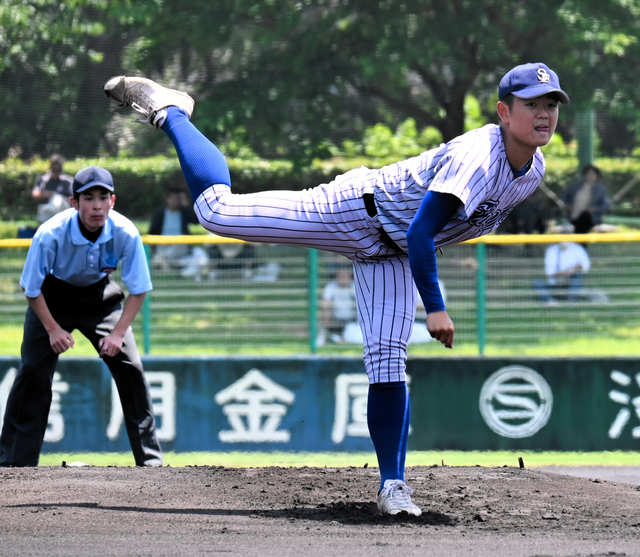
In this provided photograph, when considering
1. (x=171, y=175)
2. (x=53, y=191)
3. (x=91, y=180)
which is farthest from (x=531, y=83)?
(x=171, y=175)

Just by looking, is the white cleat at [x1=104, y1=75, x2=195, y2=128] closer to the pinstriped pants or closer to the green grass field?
the pinstriped pants

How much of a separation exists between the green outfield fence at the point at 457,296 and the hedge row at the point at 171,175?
7462 mm

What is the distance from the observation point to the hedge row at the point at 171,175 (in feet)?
55.1

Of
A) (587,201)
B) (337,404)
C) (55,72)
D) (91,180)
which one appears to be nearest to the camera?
(91,180)

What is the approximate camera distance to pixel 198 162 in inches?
184

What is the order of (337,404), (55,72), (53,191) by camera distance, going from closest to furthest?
(337,404) → (53,191) → (55,72)

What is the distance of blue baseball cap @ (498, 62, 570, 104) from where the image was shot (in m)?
4.19

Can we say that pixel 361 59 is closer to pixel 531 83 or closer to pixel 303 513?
pixel 531 83

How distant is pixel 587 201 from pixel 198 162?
372 inches

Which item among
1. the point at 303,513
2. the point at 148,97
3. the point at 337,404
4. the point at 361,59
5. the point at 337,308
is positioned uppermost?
the point at 361,59

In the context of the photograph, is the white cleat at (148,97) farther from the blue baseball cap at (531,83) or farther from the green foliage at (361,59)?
the green foliage at (361,59)

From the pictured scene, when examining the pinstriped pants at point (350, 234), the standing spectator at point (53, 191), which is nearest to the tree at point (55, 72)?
the standing spectator at point (53, 191)

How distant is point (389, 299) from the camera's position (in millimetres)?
4773

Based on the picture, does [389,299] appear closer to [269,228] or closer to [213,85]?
[269,228]
